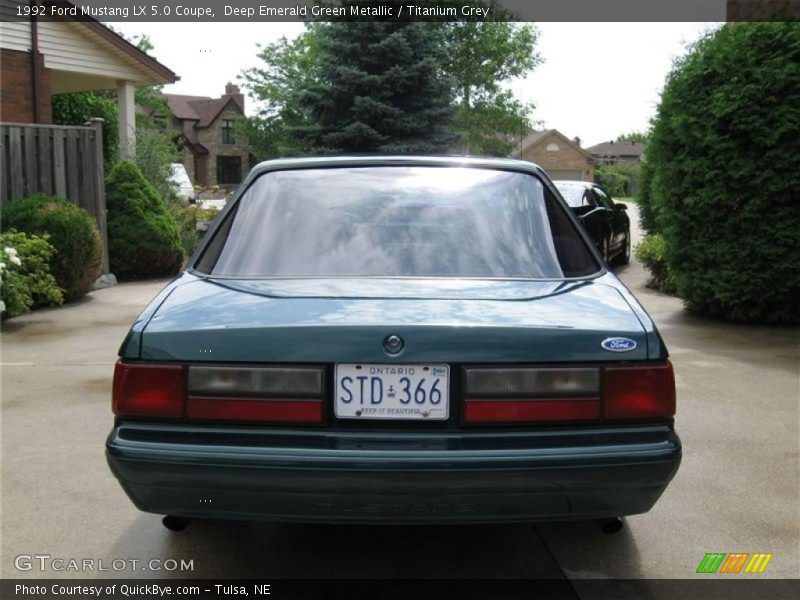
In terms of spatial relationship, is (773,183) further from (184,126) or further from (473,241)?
(184,126)

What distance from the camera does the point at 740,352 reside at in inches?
284

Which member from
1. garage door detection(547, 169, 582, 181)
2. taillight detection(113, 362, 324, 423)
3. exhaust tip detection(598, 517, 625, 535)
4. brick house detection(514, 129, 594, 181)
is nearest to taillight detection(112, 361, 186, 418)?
taillight detection(113, 362, 324, 423)

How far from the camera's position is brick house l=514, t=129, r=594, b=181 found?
80.1 meters

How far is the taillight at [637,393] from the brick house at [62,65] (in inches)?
536

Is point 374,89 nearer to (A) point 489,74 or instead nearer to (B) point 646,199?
(B) point 646,199

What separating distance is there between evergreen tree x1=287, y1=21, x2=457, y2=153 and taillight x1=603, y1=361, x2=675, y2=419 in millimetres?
15120

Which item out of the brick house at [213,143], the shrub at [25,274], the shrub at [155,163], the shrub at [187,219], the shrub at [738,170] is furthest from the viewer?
the brick house at [213,143]

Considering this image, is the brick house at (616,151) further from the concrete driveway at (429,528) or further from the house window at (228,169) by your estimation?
the concrete driveway at (429,528)

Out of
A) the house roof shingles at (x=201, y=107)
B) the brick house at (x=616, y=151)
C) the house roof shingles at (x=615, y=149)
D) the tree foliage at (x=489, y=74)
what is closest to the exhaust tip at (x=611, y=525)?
the tree foliage at (x=489, y=74)

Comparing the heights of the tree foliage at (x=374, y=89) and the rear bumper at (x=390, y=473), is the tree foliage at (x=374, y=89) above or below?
above

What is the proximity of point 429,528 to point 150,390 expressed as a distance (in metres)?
1.46

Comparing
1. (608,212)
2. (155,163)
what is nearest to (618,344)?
(608,212)

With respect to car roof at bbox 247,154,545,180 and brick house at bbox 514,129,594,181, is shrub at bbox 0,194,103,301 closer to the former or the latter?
car roof at bbox 247,154,545,180

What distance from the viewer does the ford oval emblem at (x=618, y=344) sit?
8.59ft
